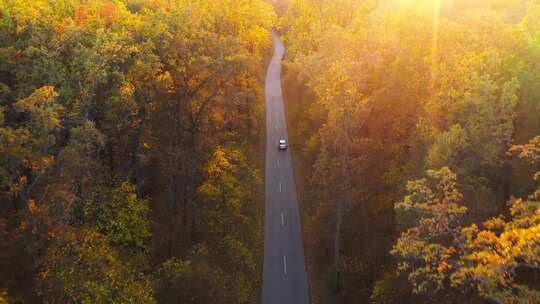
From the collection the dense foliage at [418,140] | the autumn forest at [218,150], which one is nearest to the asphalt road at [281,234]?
the autumn forest at [218,150]

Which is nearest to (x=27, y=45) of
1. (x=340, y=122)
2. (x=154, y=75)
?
(x=154, y=75)

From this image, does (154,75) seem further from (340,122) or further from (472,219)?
(472,219)

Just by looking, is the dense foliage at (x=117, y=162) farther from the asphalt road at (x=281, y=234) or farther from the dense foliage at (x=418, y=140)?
the dense foliage at (x=418, y=140)

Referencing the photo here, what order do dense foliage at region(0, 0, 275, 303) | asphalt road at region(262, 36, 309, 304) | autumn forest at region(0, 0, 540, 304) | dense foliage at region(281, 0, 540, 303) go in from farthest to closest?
asphalt road at region(262, 36, 309, 304) → dense foliage at region(281, 0, 540, 303) → autumn forest at region(0, 0, 540, 304) → dense foliage at region(0, 0, 275, 303)

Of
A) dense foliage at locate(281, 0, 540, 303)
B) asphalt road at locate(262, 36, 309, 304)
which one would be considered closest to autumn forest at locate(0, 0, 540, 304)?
dense foliage at locate(281, 0, 540, 303)

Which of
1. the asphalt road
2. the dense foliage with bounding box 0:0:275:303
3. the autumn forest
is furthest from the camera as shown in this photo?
the asphalt road

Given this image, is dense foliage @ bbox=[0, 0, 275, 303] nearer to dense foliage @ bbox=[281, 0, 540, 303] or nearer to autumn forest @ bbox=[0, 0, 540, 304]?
autumn forest @ bbox=[0, 0, 540, 304]
